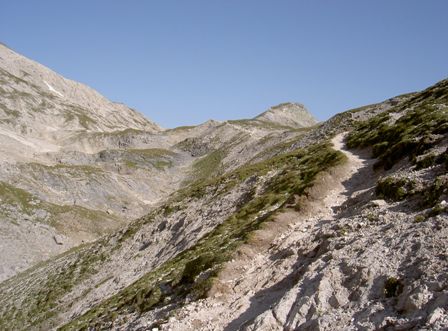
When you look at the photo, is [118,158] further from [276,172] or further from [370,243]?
[370,243]

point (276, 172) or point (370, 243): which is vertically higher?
point (276, 172)

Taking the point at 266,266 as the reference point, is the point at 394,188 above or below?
above

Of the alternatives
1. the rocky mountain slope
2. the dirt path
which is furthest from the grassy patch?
the rocky mountain slope

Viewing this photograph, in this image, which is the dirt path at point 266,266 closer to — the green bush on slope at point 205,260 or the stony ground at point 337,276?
the stony ground at point 337,276

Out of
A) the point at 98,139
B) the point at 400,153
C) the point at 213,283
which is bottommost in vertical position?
the point at 213,283

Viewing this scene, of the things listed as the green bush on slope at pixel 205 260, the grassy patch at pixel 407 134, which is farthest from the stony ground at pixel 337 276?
the grassy patch at pixel 407 134

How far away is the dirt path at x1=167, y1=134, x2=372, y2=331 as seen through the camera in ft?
65.4

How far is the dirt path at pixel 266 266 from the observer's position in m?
19.9

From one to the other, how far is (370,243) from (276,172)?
1043 inches

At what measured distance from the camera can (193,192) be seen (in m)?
56.2

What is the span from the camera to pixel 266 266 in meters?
23.1

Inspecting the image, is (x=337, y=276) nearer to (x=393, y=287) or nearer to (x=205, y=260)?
(x=393, y=287)

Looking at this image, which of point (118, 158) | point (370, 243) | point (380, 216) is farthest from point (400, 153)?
point (118, 158)

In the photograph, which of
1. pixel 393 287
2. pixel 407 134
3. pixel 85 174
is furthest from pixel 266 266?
pixel 85 174
